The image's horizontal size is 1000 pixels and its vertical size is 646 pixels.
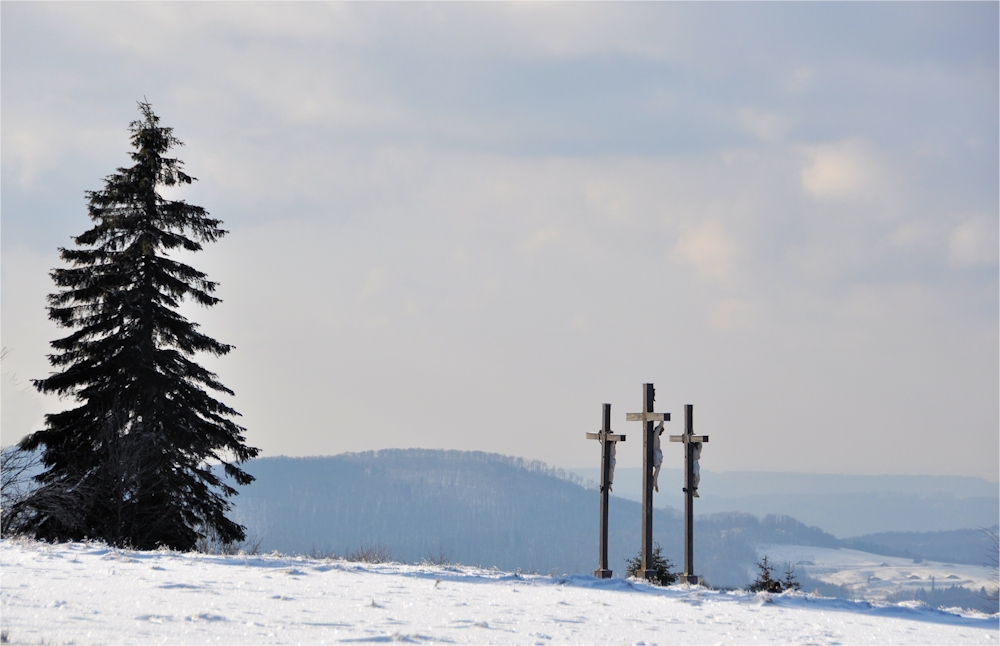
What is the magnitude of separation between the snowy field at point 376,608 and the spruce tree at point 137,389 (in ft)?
25.1

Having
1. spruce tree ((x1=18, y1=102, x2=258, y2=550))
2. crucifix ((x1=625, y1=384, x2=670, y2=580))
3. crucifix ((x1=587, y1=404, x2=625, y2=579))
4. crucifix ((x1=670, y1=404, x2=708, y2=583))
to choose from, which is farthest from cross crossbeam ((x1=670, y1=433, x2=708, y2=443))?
spruce tree ((x1=18, y1=102, x2=258, y2=550))

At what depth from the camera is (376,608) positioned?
25.9 ft

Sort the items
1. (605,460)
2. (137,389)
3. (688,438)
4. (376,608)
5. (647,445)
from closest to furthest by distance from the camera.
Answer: (376,608)
(647,445)
(688,438)
(605,460)
(137,389)

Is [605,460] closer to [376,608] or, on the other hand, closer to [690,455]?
[690,455]

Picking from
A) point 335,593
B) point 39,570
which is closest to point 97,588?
point 39,570

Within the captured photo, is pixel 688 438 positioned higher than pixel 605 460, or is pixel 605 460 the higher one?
pixel 688 438

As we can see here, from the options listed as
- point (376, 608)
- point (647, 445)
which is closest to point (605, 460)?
point (647, 445)

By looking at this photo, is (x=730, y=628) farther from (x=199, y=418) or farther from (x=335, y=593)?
(x=199, y=418)

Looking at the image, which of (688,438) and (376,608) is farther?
(688,438)

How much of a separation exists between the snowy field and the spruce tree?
764cm

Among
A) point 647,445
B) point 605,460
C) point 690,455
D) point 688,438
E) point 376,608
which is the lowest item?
point 376,608

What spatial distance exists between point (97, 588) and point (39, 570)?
1364 millimetres

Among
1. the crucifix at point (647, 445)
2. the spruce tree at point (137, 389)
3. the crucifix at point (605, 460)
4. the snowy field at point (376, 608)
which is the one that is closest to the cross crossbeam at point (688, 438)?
the crucifix at point (647, 445)

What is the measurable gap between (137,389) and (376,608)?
1402 centimetres
